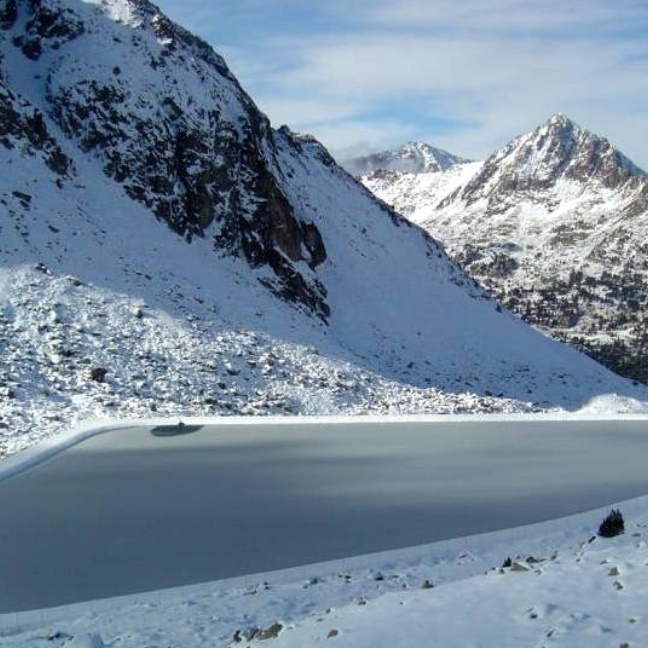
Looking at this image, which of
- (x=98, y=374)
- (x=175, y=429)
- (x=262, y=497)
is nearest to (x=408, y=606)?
(x=262, y=497)

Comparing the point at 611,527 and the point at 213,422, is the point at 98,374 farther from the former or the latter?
the point at 611,527

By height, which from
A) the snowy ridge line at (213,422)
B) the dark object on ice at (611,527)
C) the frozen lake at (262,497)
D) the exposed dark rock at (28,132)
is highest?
the exposed dark rock at (28,132)

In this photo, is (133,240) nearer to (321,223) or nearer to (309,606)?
(321,223)

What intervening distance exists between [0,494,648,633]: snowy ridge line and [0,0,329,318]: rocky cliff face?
134 ft

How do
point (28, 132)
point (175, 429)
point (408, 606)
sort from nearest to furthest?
point (408, 606)
point (175, 429)
point (28, 132)

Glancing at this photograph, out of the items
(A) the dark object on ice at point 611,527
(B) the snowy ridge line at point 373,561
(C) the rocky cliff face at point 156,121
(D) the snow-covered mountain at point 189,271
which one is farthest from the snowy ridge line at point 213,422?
(C) the rocky cliff face at point 156,121

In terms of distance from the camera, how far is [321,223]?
73.2 metres

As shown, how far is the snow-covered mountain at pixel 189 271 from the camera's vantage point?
39938mm

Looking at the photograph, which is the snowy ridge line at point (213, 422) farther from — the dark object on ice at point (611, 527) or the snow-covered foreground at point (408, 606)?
the dark object on ice at point (611, 527)

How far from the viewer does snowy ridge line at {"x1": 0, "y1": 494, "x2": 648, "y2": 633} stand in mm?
12828

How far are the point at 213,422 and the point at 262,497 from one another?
14426mm

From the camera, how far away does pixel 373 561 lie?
1543 cm

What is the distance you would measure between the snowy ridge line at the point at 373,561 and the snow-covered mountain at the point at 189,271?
18.1 meters

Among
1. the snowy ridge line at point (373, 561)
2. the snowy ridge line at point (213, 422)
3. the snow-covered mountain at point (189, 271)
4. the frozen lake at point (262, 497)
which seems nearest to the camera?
the snowy ridge line at point (373, 561)
